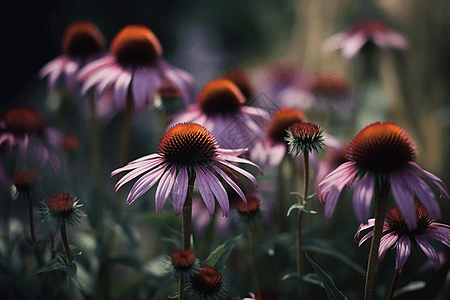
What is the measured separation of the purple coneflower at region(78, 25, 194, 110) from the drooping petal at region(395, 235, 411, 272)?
2.18 feet

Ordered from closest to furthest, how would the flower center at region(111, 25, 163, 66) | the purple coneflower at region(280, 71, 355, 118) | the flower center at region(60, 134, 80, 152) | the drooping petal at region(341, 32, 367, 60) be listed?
the flower center at region(111, 25, 163, 66)
the flower center at region(60, 134, 80, 152)
the drooping petal at region(341, 32, 367, 60)
the purple coneflower at region(280, 71, 355, 118)

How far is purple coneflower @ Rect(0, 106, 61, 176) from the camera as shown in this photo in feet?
3.48

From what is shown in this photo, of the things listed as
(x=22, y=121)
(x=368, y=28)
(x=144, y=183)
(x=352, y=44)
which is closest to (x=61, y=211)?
(x=144, y=183)

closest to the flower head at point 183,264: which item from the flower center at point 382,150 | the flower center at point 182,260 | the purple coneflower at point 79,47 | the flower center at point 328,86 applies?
the flower center at point 182,260

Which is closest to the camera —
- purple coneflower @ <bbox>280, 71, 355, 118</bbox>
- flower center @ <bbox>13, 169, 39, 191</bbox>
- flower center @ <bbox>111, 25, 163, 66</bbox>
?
flower center @ <bbox>13, 169, 39, 191</bbox>

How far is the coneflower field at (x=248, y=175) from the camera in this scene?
2.42 feet

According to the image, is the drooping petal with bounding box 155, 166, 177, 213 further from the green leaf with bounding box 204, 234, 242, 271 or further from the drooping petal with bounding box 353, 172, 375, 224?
the drooping petal with bounding box 353, 172, 375, 224

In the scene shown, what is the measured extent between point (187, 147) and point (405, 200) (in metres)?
0.38

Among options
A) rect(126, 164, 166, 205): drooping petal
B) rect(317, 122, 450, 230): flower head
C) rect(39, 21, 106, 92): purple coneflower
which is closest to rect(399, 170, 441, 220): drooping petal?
rect(317, 122, 450, 230): flower head

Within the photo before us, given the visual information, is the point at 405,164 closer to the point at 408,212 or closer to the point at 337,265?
the point at 408,212

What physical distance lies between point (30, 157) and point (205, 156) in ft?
1.64

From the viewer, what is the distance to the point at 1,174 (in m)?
0.99

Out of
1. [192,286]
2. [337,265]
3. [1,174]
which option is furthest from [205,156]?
[337,265]

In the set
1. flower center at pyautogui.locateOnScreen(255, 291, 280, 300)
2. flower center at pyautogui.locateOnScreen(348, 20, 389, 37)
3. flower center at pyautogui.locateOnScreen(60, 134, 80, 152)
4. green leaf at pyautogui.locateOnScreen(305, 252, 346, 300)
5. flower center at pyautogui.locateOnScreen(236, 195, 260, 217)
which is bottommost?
flower center at pyautogui.locateOnScreen(60, 134, 80, 152)
